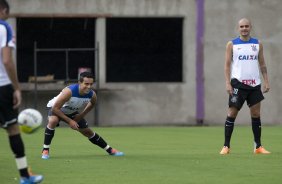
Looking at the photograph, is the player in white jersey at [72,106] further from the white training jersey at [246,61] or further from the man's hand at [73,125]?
the white training jersey at [246,61]

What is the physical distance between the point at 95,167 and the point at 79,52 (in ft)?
54.9

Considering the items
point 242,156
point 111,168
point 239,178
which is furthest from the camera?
point 242,156

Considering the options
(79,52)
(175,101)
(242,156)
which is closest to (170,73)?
(175,101)

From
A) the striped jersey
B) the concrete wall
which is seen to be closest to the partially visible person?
the striped jersey

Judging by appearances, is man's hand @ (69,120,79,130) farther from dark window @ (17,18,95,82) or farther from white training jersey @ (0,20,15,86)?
dark window @ (17,18,95,82)

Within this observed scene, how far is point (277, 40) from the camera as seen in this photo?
28.1 meters

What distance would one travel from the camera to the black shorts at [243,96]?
549 inches

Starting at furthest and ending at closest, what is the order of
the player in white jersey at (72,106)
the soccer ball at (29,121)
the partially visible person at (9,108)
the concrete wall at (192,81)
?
the concrete wall at (192,81), the player in white jersey at (72,106), the soccer ball at (29,121), the partially visible person at (9,108)

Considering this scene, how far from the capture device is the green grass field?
1034cm

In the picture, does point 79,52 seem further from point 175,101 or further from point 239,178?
point 239,178

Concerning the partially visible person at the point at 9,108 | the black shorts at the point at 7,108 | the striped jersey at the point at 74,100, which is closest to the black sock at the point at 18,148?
the partially visible person at the point at 9,108

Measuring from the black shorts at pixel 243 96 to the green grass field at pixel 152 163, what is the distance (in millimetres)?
807

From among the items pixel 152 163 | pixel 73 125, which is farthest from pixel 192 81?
pixel 152 163

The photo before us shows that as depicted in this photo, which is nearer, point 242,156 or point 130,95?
point 242,156
